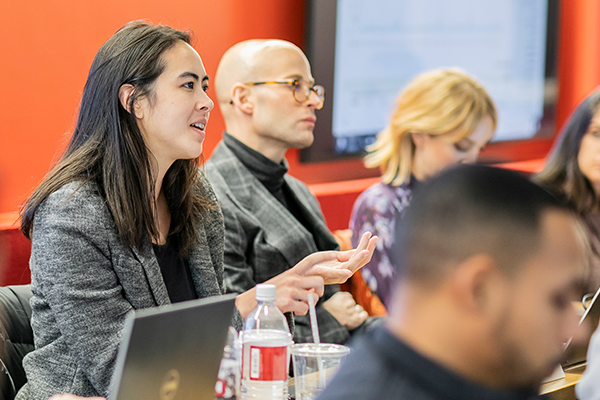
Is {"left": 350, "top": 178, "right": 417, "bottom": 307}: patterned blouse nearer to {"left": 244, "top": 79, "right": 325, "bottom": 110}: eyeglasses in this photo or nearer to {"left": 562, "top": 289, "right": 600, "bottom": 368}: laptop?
{"left": 244, "top": 79, "right": 325, "bottom": 110}: eyeglasses

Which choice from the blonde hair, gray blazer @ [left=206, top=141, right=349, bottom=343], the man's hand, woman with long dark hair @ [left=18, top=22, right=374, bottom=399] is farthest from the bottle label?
the blonde hair

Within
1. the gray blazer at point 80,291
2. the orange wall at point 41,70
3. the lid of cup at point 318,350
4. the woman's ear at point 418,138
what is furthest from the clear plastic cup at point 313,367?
the woman's ear at point 418,138

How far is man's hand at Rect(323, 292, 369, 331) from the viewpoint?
2494 mm

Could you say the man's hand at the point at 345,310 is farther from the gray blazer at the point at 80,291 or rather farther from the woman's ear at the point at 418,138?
the gray blazer at the point at 80,291

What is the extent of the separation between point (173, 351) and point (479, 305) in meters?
0.48

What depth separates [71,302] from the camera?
1.50m

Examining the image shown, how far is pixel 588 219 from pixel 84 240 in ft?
6.74

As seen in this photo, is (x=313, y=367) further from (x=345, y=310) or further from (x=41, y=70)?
(x=41, y=70)

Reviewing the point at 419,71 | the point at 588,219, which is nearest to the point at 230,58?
the point at 588,219

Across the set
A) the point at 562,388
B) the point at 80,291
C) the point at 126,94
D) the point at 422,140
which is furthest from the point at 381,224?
the point at 80,291

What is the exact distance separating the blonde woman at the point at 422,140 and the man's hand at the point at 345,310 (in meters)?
0.26

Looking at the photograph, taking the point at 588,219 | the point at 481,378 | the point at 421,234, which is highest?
the point at 421,234

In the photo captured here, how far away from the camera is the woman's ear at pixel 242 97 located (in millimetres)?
2607

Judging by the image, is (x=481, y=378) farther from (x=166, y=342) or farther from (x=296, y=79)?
(x=296, y=79)
